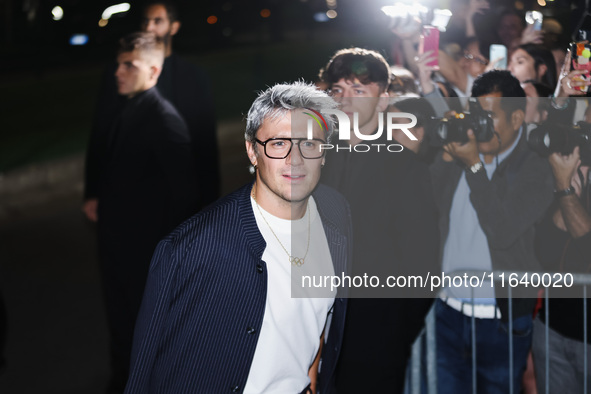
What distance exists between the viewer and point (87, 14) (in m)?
6.00

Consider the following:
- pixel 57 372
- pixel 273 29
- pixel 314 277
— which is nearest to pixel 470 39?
pixel 314 277

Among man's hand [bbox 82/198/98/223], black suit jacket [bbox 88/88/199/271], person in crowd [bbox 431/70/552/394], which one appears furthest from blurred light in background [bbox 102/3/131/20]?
person in crowd [bbox 431/70/552/394]

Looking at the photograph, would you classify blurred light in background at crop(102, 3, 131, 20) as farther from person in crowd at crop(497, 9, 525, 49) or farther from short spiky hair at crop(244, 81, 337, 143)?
short spiky hair at crop(244, 81, 337, 143)

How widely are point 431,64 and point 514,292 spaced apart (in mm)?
1200

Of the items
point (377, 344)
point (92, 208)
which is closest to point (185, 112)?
point (92, 208)

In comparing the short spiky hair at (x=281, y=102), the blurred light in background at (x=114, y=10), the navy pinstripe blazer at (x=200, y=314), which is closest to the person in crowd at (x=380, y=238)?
the short spiky hair at (x=281, y=102)

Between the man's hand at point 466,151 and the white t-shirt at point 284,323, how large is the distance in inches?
39.4

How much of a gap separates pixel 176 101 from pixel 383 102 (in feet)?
4.89

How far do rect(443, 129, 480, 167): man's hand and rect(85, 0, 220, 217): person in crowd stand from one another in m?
1.63

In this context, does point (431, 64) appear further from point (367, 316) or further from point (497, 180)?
point (367, 316)

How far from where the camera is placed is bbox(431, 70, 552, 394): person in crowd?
114 inches

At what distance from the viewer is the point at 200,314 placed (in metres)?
2.09

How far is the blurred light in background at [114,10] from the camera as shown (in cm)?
501

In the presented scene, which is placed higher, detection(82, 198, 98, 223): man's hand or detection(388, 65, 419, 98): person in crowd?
detection(388, 65, 419, 98): person in crowd
